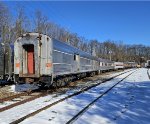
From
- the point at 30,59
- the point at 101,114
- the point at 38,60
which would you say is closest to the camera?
the point at 101,114

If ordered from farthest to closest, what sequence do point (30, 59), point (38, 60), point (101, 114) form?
point (30, 59), point (38, 60), point (101, 114)

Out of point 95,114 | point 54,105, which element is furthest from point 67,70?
point 95,114

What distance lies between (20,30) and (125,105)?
38.0 meters

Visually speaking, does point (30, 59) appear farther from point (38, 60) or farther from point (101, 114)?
point (101, 114)

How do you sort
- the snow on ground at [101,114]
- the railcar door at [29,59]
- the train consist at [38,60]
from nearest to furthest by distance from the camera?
the snow on ground at [101,114]
the train consist at [38,60]
the railcar door at [29,59]

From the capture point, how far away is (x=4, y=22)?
49.3 m

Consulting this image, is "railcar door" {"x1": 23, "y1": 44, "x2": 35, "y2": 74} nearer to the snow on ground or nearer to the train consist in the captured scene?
the train consist

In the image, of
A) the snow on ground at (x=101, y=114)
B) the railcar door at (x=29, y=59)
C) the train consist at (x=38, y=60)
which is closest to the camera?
the snow on ground at (x=101, y=114)

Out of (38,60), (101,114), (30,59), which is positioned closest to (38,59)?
(38,60)

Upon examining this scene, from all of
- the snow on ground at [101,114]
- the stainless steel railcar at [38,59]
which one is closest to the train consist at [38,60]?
the stainless steel railcar at [38,59]

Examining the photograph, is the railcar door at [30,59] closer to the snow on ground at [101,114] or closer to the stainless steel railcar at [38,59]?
the stainless steel railcar at [38,59]

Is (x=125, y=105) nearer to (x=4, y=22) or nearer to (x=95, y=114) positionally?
(x=95, y=114)

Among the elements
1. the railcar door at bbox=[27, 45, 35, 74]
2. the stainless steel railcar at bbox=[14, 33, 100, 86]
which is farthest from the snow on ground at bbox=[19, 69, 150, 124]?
the railcar door at bbox=[27, 45, 35, 74]

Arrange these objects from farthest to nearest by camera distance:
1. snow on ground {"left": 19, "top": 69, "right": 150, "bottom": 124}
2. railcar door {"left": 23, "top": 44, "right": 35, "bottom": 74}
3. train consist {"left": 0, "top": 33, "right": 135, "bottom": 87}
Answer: railcar door {"left": 23, "top": 44, "right": 35, "bottom": 74} < train consist {"left": 0, "top": 33, "right": 135, "bottom": 87} < snow on ground {"left": 19, "top": 69, "right": 150, "bottom": 124}
